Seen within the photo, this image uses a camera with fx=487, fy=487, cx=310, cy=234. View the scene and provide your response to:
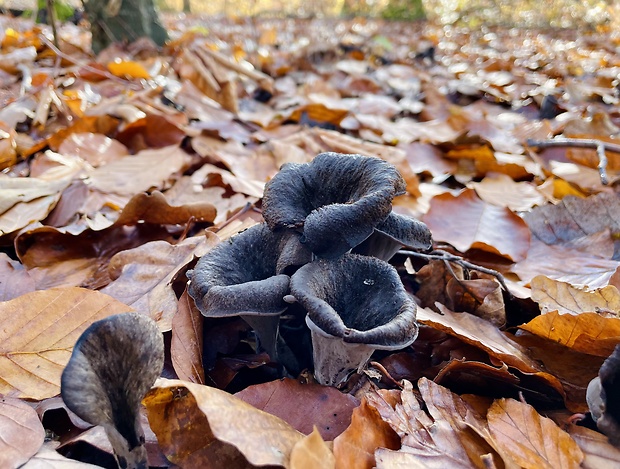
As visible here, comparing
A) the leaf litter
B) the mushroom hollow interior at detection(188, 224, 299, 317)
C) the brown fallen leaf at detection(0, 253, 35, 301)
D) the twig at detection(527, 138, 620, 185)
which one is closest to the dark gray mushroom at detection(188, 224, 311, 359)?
the mushroom hollow interior at detection(188, 224, 299, 317)

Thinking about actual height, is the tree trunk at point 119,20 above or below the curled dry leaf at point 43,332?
above

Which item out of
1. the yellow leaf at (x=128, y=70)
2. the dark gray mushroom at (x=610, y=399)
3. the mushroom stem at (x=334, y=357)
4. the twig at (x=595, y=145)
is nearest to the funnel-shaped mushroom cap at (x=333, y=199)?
the mushroom stem at (x=334, y=357)

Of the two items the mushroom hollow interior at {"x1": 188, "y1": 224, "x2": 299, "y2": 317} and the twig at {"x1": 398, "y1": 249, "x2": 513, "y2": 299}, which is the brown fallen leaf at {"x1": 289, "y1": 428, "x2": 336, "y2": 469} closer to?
the mushroom hollow interior at {"x1": 188, "y1": 224, "x2": 299, "y2": 317}

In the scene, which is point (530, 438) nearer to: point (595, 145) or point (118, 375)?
point (118, 375)

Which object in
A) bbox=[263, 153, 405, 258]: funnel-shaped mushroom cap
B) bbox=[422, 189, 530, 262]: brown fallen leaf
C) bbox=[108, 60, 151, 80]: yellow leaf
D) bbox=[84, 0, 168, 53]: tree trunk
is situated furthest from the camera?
bbox=[84, 0, 168, 53]: tree trunk

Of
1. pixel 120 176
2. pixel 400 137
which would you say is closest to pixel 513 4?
pixel 400 137

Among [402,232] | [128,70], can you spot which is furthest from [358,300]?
[128,70]

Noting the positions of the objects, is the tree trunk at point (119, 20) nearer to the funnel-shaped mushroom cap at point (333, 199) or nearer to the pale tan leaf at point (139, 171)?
the pale tan leaf at point (139, 171)
